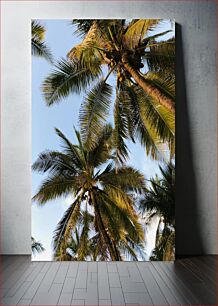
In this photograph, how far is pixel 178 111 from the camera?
5.70 meters

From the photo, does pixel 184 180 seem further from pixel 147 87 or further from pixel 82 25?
pixel 82 25

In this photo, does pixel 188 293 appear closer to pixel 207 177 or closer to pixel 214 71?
pixel 207 177

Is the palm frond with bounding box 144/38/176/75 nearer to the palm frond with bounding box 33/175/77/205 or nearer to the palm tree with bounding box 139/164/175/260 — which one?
the palm tree with bounding box 139/164/175/260

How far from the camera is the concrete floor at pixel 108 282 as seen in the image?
397 centimetres

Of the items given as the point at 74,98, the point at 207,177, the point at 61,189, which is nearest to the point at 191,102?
the point at 207,177

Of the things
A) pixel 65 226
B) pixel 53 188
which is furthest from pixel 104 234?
pixel 53 188

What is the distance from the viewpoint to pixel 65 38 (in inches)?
216

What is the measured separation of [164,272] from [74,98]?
2.04 m

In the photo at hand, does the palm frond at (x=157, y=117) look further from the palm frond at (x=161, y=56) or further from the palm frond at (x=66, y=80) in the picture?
the palm frond at (x=66, y=80)

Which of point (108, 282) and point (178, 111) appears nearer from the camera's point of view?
point (108, 282)

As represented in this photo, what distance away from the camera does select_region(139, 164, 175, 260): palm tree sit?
17.9 feet

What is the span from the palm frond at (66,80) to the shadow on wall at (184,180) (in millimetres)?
955

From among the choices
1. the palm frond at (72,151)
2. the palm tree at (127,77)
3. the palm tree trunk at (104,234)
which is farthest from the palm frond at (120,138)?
the palm tree trunk at (104,234)

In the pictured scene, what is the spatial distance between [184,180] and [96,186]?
1004 mm
